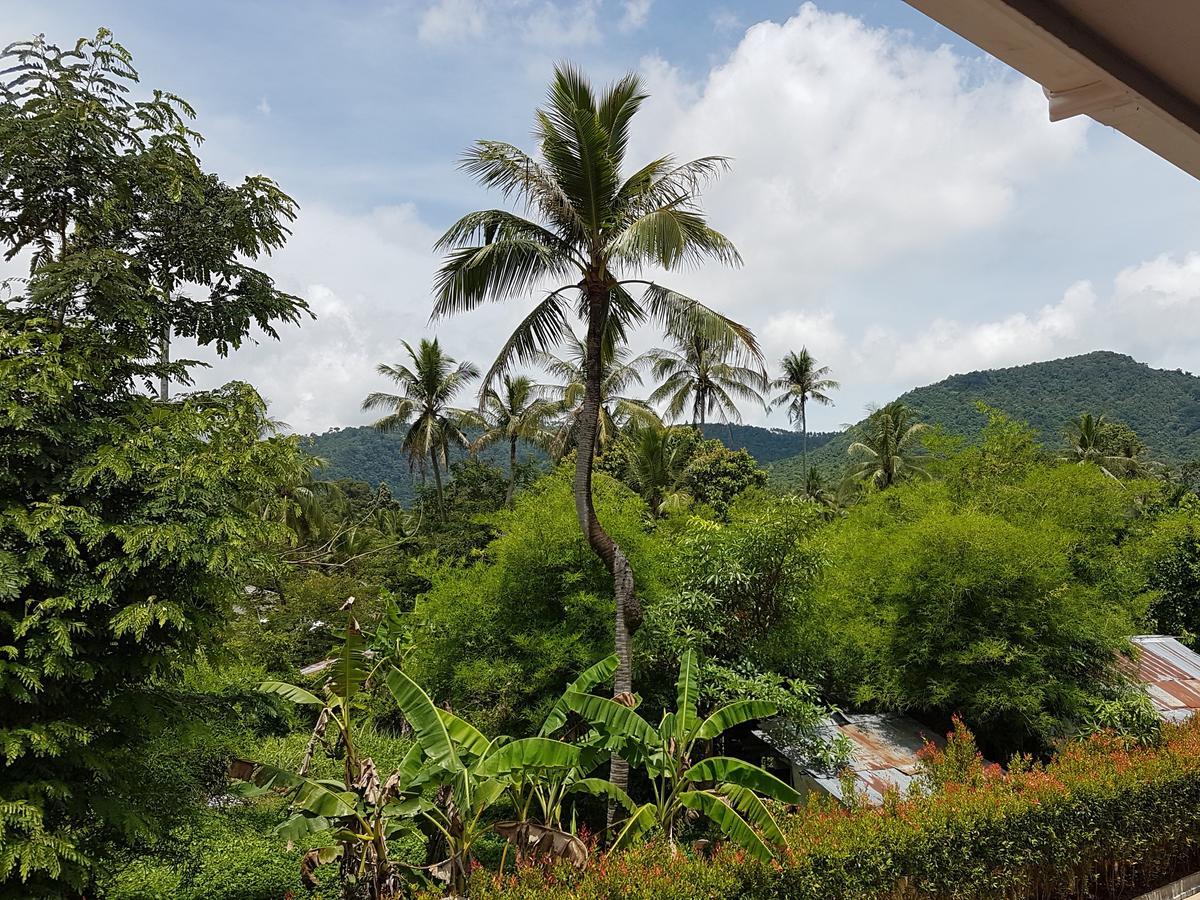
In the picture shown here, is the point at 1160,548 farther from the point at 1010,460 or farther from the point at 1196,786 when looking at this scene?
the point at 1196,786

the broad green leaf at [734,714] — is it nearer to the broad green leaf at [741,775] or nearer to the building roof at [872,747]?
the broad green leaf at [741,775]

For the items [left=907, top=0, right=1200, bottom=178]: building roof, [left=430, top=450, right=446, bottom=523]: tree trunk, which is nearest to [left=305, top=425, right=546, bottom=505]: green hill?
[left=430, top=450, right=446, bottom=523]: tree trunk

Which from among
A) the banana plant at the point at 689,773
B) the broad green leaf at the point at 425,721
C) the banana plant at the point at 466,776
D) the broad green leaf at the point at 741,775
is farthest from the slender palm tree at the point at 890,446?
the broad green leaf at the point at 425,721

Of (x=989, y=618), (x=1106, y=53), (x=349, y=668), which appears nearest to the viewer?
(x=1106, y=53)

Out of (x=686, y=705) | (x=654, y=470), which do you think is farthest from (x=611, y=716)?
(x=654, y=470)

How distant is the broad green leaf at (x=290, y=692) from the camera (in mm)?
6629

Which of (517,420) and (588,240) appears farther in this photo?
(517,420)

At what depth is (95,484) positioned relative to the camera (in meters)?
5.97

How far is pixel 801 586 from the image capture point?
11.3 m

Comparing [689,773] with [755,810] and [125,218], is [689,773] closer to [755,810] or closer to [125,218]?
[755,810]

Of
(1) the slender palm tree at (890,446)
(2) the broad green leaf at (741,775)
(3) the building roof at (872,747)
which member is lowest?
(3) the building roof at (872,747)

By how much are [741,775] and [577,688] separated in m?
1.72

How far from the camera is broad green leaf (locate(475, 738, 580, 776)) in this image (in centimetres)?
575

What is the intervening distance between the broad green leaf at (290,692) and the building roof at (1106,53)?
22.6 ft
